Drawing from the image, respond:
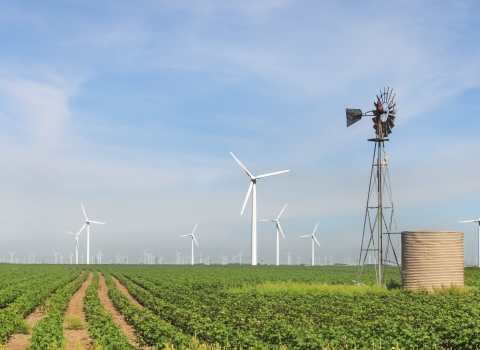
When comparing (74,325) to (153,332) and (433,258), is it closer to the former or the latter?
(153,332)

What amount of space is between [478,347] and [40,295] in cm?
2666

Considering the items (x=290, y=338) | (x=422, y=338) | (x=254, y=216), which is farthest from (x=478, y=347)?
(x=254, y=216)

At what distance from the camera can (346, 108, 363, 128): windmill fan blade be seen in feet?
126

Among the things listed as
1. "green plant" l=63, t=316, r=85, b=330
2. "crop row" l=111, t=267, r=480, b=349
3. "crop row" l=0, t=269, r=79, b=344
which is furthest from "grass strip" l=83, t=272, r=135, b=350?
"crop row" l=0, t=269, r=79, b=344

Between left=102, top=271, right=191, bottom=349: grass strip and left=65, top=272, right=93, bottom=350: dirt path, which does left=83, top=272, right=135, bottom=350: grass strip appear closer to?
left=65, top=272, right=93, bottom=350: dirt path

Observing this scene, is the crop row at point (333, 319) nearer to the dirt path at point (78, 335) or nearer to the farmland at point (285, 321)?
the farmland at point (285, 321)

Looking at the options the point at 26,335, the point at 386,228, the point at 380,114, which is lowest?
the point at 26,335

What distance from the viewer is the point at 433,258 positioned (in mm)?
32875

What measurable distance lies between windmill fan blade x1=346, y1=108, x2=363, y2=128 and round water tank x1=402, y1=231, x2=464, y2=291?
28.5ft

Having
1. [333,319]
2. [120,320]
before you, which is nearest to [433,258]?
[333,319]

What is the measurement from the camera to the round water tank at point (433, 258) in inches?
1294

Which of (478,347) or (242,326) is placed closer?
(478,347)

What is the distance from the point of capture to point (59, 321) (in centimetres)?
2314

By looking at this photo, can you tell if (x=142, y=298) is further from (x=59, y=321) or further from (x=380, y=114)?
(x=380, y=114)
